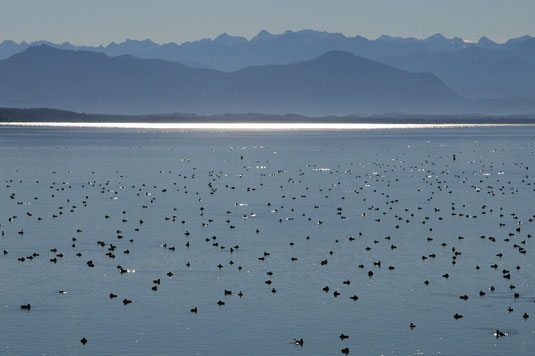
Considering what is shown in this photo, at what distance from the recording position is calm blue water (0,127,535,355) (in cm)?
2233

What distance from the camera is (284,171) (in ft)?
268

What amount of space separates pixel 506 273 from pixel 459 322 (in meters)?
6.94

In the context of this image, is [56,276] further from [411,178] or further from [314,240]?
[411,178]

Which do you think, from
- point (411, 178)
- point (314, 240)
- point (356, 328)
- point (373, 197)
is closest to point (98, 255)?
point (314, 240)

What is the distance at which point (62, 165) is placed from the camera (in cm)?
9062

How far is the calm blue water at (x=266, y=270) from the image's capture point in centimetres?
2233

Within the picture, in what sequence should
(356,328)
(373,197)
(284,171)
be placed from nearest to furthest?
(356,328) < (373,197) < (284,171)

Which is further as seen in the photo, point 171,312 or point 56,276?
point 56,276

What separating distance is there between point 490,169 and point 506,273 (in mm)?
57378

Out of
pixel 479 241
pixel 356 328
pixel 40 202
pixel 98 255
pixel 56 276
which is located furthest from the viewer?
pixel 40 202

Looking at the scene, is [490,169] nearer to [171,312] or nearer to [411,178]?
[411,178]

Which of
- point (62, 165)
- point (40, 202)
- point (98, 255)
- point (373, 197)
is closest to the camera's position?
point (98, 255)

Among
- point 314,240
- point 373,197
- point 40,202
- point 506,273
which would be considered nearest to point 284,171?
point 373,197

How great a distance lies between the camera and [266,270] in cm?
3042
